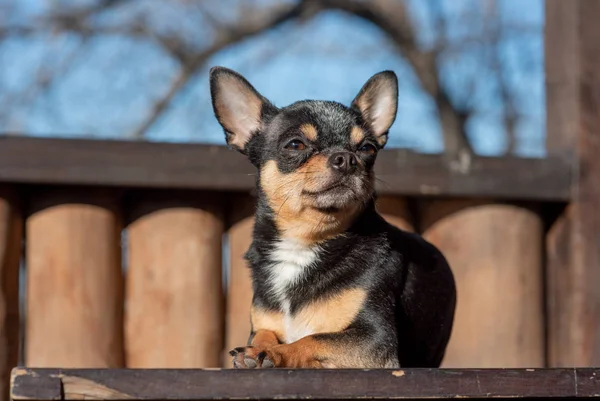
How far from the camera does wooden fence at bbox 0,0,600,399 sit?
15.1 ft

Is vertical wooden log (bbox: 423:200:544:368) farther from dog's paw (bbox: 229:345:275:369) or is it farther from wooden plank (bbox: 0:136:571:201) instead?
dog's paw (bbox: 229:345:275:369)

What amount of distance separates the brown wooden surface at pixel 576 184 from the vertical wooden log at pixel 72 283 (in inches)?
93.9

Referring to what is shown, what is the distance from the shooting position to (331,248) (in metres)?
3.58

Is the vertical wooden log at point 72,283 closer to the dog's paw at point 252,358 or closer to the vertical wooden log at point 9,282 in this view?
the vertical wooden log at point 9,282

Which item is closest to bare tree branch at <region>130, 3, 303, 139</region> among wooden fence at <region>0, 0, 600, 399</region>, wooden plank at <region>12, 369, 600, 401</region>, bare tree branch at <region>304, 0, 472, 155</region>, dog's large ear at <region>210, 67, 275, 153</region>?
bare tree branch at <region>304, 0, 472, 155</region>

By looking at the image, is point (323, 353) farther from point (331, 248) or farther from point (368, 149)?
point (368, 149)

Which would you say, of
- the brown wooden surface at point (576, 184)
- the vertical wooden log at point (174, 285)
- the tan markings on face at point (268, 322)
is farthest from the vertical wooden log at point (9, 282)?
the brown wooden surface at point (576, 184)

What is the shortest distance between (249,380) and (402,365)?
1216mm

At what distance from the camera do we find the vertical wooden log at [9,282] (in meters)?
4.48

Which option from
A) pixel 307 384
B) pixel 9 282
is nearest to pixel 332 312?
pixel 307 384

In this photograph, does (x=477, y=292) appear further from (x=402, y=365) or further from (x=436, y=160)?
(x=402, y=365)

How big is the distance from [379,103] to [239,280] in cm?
137

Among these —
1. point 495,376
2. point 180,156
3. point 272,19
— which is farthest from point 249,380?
point 272,19

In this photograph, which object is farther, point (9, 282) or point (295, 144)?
point (9, 282)
